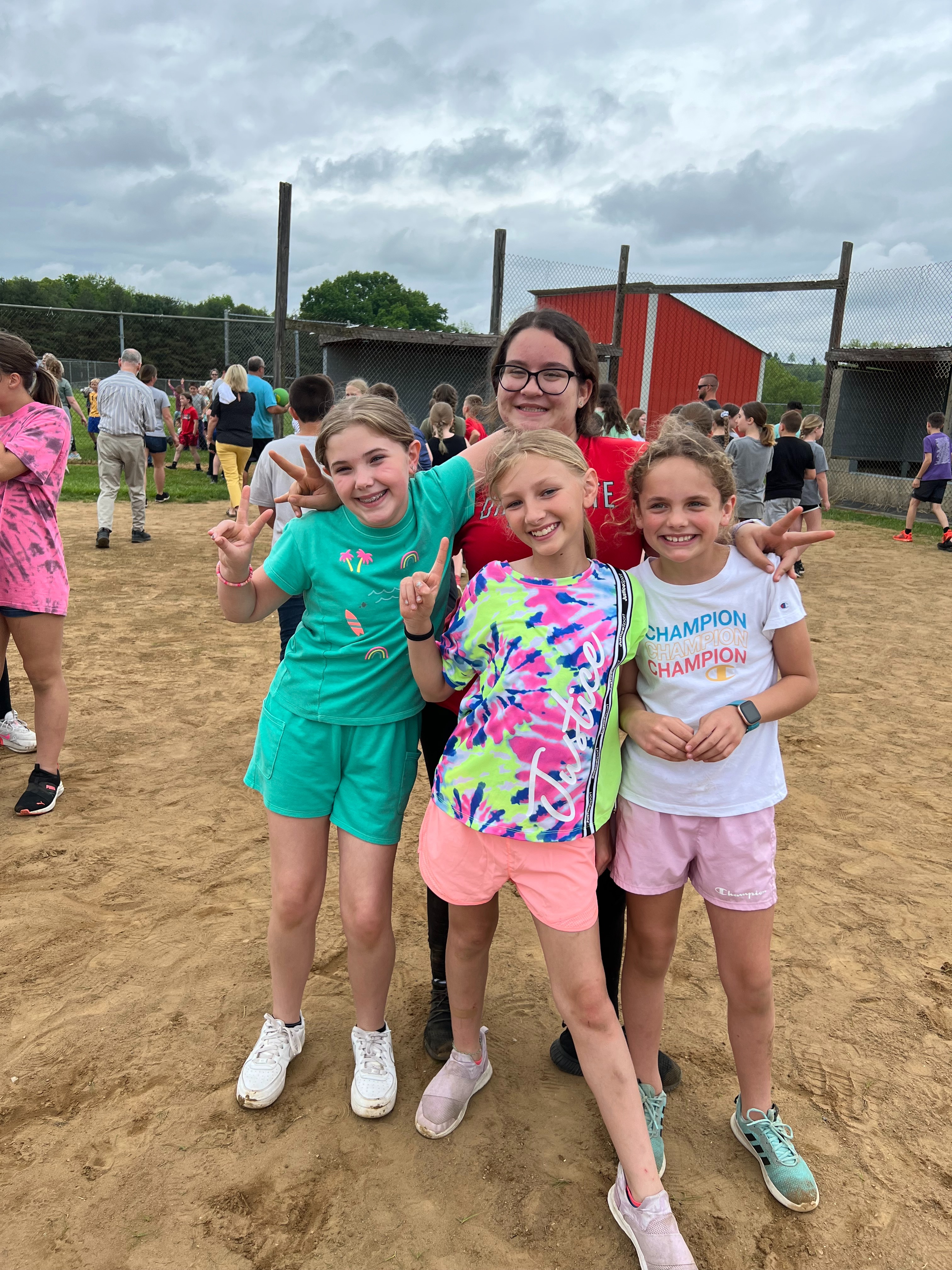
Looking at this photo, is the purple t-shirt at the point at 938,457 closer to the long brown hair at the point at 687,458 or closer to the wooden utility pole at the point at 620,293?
the wooden utility pole at the point at 620,293

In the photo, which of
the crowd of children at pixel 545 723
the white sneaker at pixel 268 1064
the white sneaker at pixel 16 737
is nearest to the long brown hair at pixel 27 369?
the white sneaker at pixel 16 737

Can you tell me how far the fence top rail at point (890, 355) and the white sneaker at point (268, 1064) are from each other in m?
15.0

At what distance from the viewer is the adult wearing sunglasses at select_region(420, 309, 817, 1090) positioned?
1990mm

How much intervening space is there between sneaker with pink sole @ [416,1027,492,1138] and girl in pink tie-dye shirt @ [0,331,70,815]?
235cm

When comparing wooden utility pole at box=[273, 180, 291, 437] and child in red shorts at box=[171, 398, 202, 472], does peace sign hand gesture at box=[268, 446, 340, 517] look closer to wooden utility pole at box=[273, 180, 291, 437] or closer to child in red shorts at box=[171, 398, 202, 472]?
wooden utility pole at box=[273, 180, 291, 437]

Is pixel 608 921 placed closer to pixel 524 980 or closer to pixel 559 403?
pixel 524 980

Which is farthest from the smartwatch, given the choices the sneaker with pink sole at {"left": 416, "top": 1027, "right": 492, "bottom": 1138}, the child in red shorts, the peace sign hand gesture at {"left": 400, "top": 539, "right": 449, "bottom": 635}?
the child in red shorts

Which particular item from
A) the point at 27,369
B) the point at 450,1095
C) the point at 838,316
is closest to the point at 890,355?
the point at 838,316

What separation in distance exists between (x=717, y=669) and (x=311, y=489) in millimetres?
1050

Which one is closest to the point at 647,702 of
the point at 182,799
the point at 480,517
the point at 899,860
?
the point at 480,517

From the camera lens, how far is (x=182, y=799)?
3846 mm

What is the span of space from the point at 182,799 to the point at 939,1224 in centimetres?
315

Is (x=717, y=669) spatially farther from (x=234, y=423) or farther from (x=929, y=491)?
(x=929, y=491)

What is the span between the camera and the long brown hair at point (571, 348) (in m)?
2.00
